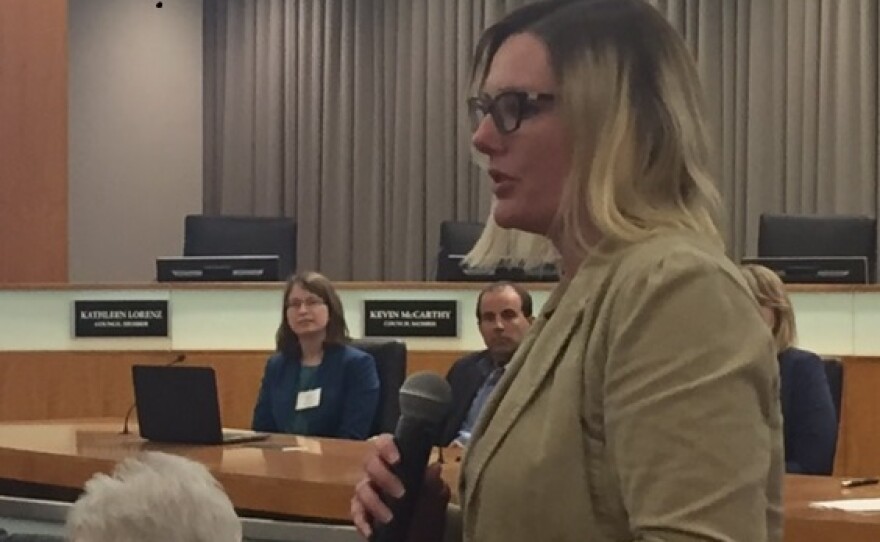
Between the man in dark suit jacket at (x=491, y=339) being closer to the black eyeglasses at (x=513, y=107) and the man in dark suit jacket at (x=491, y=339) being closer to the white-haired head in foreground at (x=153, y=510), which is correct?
the white-haired head in foreground at (x=153, y=510)

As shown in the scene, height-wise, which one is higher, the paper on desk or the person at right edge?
the person at right edge

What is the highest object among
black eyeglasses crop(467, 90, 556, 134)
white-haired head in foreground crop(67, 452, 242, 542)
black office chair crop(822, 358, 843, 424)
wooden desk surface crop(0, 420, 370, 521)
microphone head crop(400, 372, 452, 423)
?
black eyeglasses crop(467, 90, 556, 134)

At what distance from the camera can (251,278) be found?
250 inches

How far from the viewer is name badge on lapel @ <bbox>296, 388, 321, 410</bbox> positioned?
5.08 m

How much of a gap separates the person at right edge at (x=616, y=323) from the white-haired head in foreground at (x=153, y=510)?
0.54m

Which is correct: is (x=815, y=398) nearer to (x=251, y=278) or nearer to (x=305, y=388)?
(x=305, y=388)

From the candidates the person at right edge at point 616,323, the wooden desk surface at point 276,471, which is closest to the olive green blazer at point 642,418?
the person at right edge at point 616,323

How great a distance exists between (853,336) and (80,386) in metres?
3.26

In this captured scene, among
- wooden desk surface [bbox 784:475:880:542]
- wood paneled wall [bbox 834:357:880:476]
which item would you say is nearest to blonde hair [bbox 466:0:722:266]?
wooden desk surface [bbox 784:475:880:542]

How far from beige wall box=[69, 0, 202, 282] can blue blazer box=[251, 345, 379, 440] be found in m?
3.82

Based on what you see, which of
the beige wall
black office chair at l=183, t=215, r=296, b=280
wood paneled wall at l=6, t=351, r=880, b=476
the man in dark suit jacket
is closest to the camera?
the man in dark suit jacket

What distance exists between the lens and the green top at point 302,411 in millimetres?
5102

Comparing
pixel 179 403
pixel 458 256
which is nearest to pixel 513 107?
pixel 179 403

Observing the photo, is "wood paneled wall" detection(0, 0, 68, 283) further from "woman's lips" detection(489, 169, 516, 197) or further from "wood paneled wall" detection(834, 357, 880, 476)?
"woman's lips" detection(489, 169, 516, 197)
